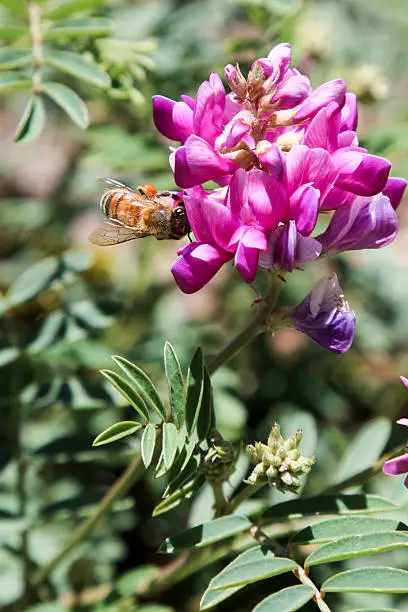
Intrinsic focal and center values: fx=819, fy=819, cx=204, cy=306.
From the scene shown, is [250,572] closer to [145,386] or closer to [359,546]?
[359,546]

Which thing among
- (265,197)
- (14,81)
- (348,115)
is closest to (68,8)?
(14,81)

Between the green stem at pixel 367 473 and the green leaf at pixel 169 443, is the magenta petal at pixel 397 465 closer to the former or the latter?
the green stem at pixel 367 473

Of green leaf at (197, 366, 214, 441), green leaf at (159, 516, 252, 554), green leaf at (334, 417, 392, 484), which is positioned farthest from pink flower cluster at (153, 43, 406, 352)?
green leaf at (334, 417, 392, 484)

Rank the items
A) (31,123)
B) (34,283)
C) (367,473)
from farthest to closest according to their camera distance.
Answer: (34,283)
(31,123)
(367,473)

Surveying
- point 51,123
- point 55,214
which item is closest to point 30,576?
point 55,214

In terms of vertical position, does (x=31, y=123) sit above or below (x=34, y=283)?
above

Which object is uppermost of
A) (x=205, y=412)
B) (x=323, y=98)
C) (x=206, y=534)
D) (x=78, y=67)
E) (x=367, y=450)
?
(x=323, y=98)
